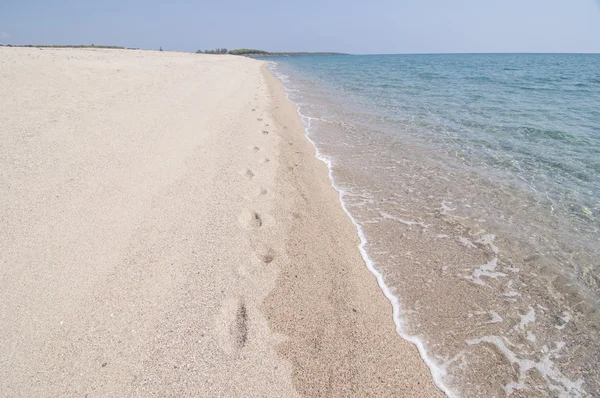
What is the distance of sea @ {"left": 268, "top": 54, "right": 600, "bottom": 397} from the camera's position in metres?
2.57

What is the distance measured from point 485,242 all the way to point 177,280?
146 inches

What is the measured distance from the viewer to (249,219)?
394 centimetres

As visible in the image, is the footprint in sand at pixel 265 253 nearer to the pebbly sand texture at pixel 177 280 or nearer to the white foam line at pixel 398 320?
the pebbly sand texture at pixel 177 280

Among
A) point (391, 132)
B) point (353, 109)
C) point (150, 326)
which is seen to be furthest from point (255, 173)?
point (353, 109)

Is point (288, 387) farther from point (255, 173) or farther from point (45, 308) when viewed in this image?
point (255, 173)

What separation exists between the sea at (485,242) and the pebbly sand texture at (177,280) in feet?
→ 1.12

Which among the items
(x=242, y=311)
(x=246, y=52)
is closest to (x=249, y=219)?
(x=242, y=311)

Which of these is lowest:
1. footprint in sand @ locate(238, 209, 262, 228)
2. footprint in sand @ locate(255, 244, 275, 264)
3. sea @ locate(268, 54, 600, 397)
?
sea @ locate(268, 54, 600, 397)

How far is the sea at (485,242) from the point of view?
257cm

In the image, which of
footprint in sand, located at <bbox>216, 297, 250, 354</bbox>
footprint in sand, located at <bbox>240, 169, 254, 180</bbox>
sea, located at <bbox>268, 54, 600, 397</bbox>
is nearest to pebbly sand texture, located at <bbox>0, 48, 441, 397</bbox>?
footprint in sand, located at <bbox>216, 297, 250, 354</bbox>

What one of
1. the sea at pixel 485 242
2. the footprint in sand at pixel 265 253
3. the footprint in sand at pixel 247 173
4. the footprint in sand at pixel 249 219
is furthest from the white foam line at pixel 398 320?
the footprint in sand at pixel 247 173

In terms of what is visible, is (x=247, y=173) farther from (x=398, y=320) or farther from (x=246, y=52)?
(x=246, y=52)

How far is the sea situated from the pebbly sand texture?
34 centimetres

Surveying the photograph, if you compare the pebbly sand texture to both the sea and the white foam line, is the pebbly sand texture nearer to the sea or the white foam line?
the white foam line
